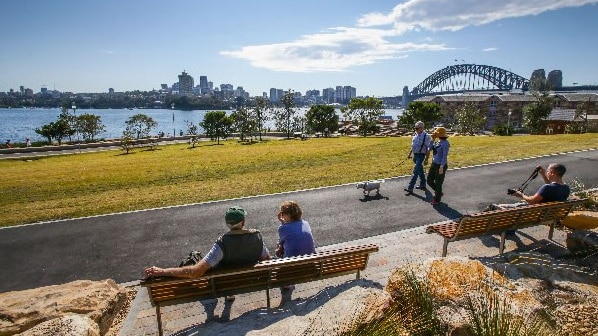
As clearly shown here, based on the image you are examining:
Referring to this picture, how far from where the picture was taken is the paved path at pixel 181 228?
7629 millimetres

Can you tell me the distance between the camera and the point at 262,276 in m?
5.01

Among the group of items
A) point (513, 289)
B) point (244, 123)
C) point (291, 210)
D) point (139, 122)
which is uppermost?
point (139, 122)

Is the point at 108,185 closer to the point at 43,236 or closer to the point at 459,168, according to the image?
the point at 43,236

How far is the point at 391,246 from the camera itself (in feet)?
25.2

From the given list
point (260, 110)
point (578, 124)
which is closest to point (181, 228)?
point (260, 110)

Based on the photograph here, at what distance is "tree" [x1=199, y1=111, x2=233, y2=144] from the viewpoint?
58906 millimetres

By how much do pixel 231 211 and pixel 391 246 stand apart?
4269mm

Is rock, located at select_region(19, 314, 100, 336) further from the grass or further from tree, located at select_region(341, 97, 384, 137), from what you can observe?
tree, located at select_region(341, 97, 384, 137)

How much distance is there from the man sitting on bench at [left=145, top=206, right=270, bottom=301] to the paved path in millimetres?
3362

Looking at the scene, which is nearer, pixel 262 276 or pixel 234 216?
pixel 234 216

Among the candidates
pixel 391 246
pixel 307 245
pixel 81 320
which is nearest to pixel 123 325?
pixel 81 320

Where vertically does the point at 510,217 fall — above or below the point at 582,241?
above

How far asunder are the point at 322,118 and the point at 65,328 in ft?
215

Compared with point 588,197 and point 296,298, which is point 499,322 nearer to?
point 296,298
